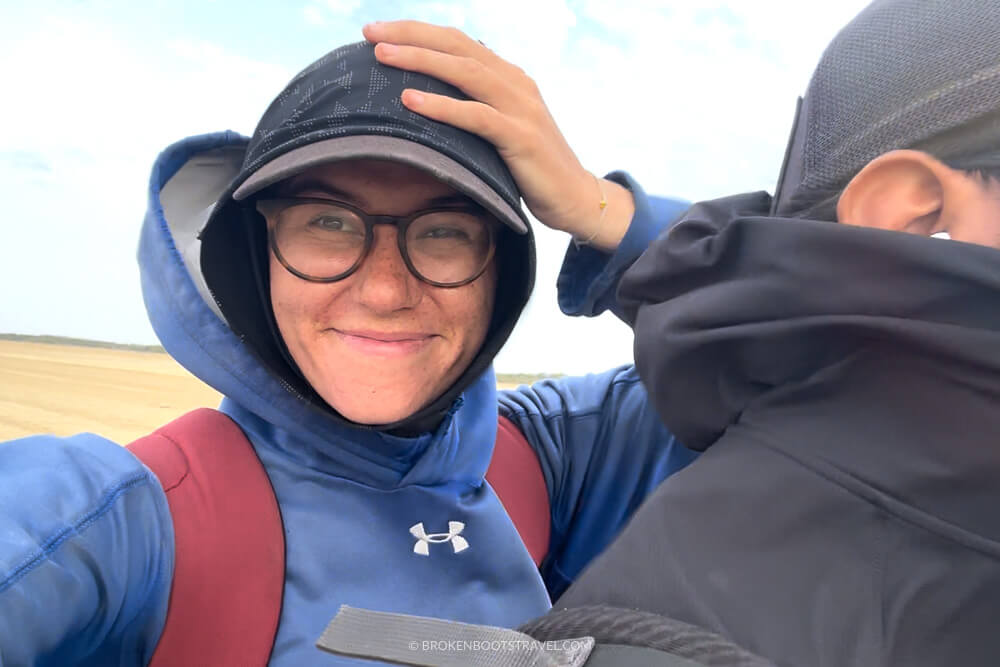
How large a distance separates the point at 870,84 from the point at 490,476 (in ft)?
3.73

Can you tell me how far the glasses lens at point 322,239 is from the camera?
4.13 feet

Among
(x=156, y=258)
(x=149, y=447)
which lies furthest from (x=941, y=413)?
(x=156, y=258)

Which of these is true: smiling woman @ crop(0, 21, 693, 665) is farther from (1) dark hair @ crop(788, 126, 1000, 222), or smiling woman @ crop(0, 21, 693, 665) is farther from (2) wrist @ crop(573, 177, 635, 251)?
(1) dark hair @ crop(788, 126, 1000, 222)

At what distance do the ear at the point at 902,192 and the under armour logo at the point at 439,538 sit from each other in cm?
97

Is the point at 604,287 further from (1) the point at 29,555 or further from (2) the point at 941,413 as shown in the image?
(1) the point at 29,555

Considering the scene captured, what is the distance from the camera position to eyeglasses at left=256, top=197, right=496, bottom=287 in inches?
49.5

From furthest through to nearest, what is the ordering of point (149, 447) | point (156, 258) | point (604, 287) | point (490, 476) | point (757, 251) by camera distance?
point (604, 287) → point (490, 476) → point (156, 258) → point (149, 447) → point (757, 251)

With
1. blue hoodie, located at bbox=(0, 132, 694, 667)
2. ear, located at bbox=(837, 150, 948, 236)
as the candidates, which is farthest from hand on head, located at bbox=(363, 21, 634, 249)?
ear, located at bbox=(837, 150, 948, 236)

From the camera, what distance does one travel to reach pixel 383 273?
1267 mm

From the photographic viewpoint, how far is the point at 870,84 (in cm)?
79

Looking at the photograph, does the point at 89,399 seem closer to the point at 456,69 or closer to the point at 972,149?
the point at 456,69

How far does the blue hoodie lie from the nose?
0.26 m

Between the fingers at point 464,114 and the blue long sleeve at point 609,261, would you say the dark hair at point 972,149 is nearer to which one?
the fingers at point 464,114

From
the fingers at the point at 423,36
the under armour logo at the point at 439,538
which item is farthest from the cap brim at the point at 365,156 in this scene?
the under armour logo at the point at 439,538
